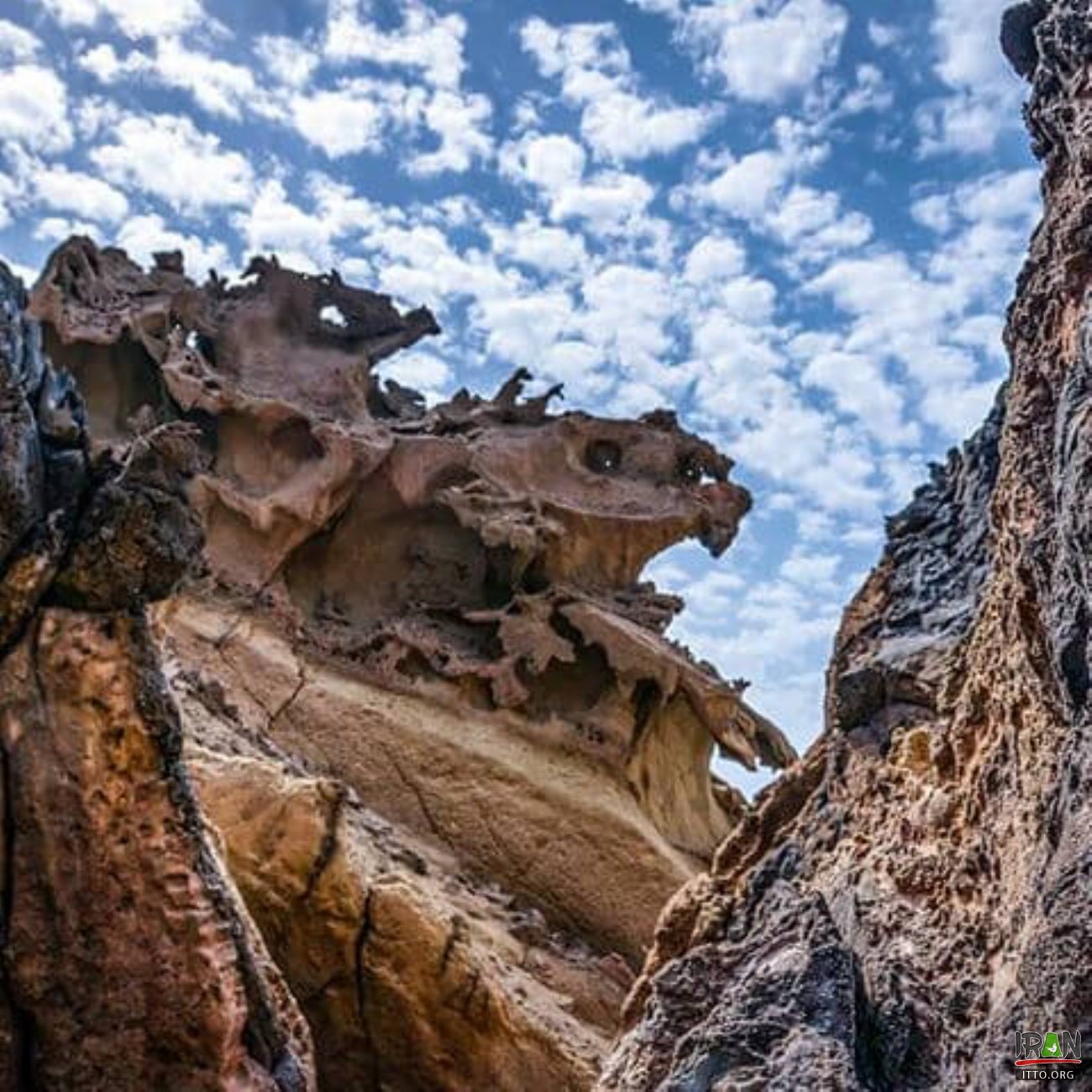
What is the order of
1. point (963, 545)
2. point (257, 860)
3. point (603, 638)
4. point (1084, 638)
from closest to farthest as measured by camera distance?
point (1084, 638), point (963, 545), point (257, 860), point (603, 638)

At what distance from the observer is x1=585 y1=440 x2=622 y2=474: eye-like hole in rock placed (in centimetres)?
1641

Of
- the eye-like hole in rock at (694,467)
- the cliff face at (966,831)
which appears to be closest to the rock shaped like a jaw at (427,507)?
the eye-like hole in rock at (694,467)

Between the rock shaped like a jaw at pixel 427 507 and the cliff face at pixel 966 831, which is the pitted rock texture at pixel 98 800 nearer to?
the cliff face at pixel 966 831

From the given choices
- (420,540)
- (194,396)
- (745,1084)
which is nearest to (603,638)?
(420,540)

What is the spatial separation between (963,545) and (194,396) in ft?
34.8

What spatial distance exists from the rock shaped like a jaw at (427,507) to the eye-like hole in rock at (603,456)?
0.04m

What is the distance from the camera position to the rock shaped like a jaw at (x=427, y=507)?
45.2 ft

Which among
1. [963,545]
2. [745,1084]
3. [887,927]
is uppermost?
[963,545]

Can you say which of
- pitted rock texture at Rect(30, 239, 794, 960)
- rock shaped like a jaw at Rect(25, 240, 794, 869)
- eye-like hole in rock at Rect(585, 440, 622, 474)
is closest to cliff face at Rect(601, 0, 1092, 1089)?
pitted rock texture at Rect(30, 239, 794, 960)

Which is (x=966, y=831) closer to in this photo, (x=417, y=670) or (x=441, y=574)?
(x=417, y=670)

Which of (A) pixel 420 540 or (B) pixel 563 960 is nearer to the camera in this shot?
(B) pixel 563 960

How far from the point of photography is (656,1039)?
15.3ft

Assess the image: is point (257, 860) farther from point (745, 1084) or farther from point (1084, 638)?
point (1084, 638)

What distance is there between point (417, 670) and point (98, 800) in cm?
816
